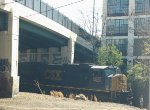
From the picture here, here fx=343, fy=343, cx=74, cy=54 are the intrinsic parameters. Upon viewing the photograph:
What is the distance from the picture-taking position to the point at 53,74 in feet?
128

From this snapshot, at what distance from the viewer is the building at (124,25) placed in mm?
68000

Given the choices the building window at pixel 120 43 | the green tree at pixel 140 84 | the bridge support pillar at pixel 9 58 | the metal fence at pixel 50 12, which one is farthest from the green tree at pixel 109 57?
the bridge support pillar at pixel 9 58

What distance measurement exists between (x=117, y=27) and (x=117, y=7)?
4224mm

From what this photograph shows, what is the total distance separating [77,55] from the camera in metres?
63.7

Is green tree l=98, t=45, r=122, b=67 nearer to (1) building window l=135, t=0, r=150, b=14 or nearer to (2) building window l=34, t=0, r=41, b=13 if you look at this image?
(1) building window l=135, t=0, r=150, b=14

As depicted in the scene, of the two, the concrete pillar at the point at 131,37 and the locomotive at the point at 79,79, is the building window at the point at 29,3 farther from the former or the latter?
the concrete pillar at the point at 131,37

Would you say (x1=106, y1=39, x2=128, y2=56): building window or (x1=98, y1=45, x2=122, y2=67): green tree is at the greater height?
(x1=106, y1=39, x2=128, y2=56): building window

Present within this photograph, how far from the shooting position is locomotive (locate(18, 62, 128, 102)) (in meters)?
33.6

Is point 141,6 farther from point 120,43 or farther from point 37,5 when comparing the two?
point 37,5

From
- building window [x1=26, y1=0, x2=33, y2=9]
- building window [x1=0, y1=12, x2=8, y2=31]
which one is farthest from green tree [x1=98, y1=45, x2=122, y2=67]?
building window [x1=0, y1=12, x2=8, y2=31]

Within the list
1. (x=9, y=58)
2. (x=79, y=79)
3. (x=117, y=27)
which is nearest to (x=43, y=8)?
(x=79, y=79)

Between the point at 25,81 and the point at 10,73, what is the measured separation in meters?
12.0

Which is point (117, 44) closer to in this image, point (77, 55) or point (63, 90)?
point (77, 55)

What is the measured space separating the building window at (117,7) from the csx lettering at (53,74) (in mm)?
35548
